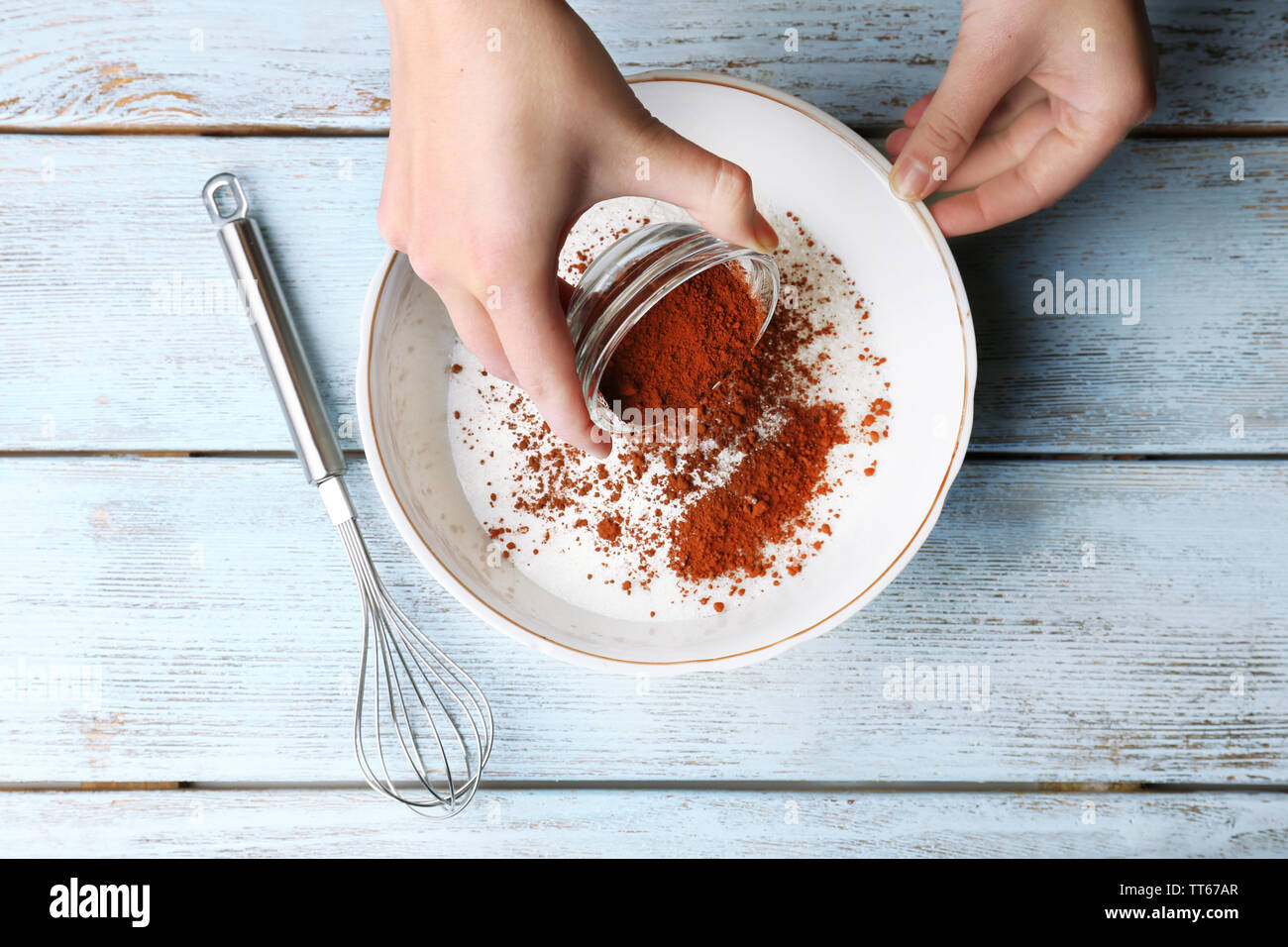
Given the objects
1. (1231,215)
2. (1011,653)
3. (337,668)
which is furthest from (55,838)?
(1231,215)

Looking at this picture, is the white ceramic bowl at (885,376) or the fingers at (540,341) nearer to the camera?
the fingers at (540,341)

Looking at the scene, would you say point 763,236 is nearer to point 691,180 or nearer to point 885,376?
point 691,180

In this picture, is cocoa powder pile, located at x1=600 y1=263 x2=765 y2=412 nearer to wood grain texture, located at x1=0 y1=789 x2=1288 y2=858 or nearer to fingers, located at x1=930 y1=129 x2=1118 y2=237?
fingers, located at x1=930 y1=129 x2=1118 y2=237

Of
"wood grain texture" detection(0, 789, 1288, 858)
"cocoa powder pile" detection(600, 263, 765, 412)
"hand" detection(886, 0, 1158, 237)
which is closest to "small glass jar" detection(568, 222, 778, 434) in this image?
"cocoa powder pile" detection(600, 263, 765, 412)

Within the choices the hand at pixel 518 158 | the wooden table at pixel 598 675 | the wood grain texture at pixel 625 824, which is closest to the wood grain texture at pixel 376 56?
the wooden table at pixel 598 675

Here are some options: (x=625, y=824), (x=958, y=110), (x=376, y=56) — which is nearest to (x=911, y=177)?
(x=958, y=110)

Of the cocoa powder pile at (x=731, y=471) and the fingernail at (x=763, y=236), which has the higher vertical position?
the fingernail at (x=763, y=236)

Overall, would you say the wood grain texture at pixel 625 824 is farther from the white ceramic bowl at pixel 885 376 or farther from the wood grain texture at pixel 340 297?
the wood grain texture at pixel 340 297
